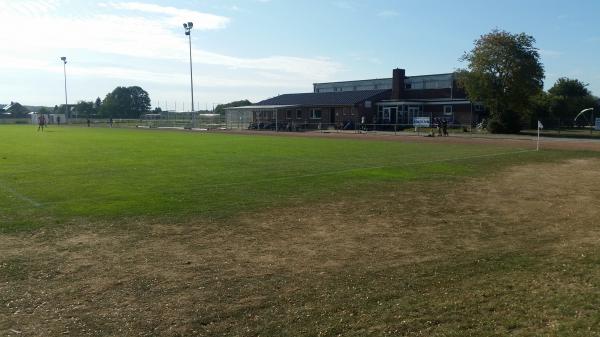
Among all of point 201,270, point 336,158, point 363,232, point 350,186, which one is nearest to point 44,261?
point 201,270

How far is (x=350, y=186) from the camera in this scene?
47.1 feet

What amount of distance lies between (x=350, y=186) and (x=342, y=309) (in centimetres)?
904

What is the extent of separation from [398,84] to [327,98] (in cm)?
938

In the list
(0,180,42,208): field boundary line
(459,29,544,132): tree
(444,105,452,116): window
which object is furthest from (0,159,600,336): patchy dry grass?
(444,105,452,116): window

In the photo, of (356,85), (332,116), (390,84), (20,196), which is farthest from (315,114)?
(20,196)

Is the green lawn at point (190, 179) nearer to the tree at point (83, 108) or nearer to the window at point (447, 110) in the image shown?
the window at point (447, 110)

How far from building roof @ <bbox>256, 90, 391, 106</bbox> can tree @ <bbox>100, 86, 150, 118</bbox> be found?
59583mm

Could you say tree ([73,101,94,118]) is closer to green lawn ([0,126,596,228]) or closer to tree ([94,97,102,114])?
tree ([94,97,102,114])

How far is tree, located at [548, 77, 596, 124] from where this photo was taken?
220 ft

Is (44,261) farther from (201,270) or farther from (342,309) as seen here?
(342,309)

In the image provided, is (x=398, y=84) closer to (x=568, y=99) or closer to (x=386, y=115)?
(x=386, y=115)

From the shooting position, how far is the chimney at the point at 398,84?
66375 mm

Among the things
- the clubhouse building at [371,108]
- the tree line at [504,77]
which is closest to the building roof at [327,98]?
the clubhouse building at [371,108]

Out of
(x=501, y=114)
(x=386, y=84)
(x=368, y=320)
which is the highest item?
(x=386, y=84)
